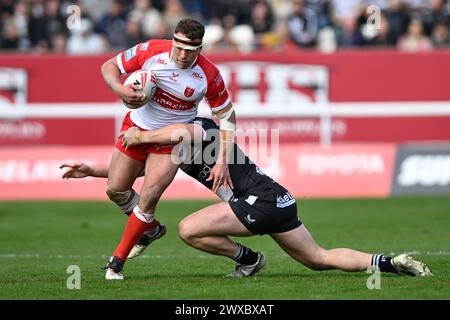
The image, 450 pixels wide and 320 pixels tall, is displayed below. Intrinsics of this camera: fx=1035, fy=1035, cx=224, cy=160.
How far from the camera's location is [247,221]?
393 inches

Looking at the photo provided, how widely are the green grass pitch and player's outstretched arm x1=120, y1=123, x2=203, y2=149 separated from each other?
4.51ft

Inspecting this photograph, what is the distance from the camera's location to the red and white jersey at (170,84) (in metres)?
10.4

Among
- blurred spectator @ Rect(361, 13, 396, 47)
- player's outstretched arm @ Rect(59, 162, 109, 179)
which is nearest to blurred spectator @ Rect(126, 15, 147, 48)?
blurred spectator @ Rect(361, 13, 396, 47)

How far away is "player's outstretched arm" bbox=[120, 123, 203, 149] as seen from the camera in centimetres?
1023

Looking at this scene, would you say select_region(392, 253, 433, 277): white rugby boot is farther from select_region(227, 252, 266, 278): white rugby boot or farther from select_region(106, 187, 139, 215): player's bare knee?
select_region(106, 187, 139, 215): player's bare knee

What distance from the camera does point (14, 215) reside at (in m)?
18.4

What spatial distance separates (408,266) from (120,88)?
3272mm

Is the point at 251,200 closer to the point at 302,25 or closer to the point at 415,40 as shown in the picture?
the point at 302,25

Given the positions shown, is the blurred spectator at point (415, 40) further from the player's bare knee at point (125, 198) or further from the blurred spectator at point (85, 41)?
the player's bare knee at point (125, 198)

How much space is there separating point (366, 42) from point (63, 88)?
23.7 feet

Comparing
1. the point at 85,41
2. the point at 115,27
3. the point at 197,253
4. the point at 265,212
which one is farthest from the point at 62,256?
the point at 115,27

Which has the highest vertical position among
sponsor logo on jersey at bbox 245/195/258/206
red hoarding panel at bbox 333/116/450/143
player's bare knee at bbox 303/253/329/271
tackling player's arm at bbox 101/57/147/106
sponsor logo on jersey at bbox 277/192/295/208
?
tackling player's arm at bbox 101/57/147/106
